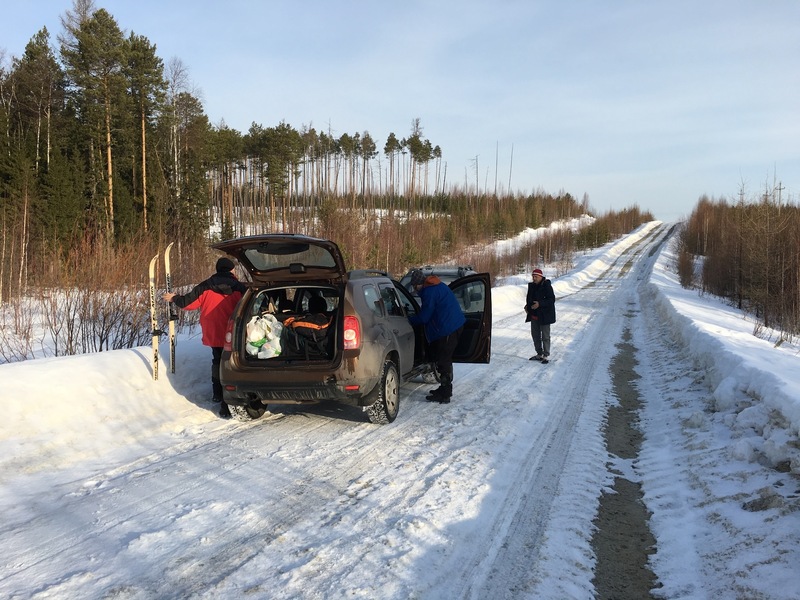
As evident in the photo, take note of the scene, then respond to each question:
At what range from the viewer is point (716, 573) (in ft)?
11.4

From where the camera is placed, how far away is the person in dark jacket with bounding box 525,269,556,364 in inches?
432

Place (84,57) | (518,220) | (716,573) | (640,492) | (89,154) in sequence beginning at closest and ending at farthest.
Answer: (716,573), (640,492), (84,57), (89,154), (518,220)

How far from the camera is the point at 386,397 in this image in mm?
6523

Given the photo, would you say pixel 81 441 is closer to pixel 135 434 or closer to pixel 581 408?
pixel 135 434

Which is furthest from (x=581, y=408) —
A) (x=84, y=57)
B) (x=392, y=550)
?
(x=84, y=57)

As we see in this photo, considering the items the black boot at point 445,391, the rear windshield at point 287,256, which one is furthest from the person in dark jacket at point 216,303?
the black boot at point 445,391

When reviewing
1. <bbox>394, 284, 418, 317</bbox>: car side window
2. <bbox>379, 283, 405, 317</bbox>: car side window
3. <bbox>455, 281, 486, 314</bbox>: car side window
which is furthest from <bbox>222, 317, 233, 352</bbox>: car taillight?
<bbox>455, 281, 486, 314</bbox>: car side window

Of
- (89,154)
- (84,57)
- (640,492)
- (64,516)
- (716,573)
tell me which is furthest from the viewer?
(89,154)

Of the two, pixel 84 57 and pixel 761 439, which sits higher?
pixel 84 57

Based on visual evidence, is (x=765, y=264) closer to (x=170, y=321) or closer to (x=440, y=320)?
(x=440, y=320)

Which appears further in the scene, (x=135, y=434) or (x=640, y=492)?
(x=135, y=434)

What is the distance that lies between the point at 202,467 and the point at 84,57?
104 feet

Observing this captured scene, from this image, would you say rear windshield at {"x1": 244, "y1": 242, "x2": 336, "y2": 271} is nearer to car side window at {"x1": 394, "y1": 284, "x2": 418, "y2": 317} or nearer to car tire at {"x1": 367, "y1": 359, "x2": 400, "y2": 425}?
car tire at {"x1": 367, "y1": 359, "x2": 400, "y2": 425}

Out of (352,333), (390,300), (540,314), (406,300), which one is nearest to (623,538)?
(352,333)
